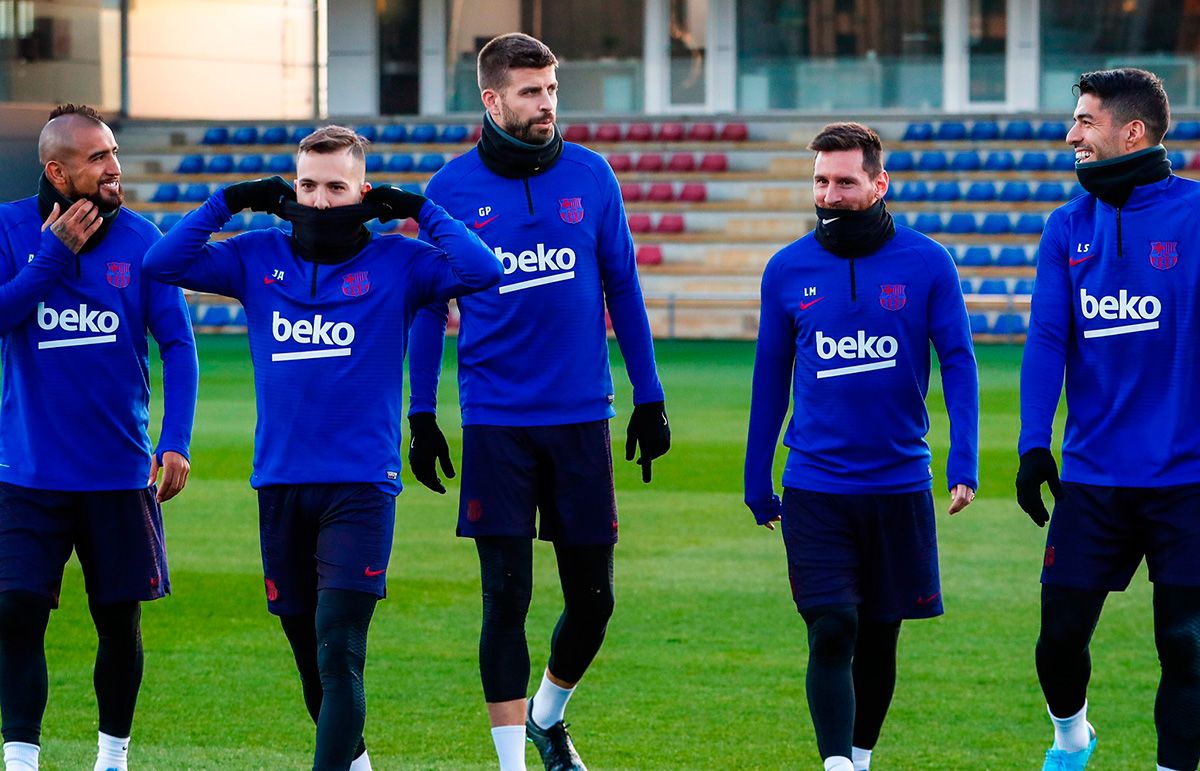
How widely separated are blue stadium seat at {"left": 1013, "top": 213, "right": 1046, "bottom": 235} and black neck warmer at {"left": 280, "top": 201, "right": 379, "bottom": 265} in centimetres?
2250

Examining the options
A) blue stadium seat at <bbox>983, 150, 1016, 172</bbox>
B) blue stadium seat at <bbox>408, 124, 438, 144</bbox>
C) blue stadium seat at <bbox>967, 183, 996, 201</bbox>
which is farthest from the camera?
blue stadium seat at <bbox>408, 124, 438, 144</bbox>

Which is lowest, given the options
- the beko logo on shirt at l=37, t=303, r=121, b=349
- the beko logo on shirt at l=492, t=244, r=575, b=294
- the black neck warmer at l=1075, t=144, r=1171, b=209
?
the beko logo on shirt at l=37, t=303, r=121, b=349

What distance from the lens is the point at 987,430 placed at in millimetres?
14195

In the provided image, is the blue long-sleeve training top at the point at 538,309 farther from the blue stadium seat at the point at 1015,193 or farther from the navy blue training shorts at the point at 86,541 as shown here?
the blue stadium seat at the point at 1015,193

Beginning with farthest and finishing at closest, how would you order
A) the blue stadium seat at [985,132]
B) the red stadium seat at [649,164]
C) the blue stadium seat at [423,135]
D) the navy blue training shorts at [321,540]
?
1. the blue stadium seat at [423,135]
2. the red stadium seat at [649,164]
3. the blue stadium seat at [985,132]
4. the navy blue training shorts at [321,540]

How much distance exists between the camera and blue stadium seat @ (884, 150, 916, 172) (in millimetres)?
28000

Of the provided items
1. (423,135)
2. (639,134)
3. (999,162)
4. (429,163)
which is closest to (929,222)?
(999,162)

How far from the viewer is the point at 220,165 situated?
101ft

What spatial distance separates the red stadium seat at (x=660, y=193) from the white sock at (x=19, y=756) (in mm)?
23958

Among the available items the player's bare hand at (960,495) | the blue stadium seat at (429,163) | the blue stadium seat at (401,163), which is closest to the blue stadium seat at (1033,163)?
the blue stadium seat at (429,163)

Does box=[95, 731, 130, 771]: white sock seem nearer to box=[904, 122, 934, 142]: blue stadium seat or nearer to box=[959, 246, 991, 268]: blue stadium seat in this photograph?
box=[959, 246, 991, 268]: blue stadium seat

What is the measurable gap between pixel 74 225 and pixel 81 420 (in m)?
0.54

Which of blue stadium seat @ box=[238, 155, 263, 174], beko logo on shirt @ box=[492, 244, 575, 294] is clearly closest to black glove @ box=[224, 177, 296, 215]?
beko logo on shirt @ box=[492, 244, 575, 294]

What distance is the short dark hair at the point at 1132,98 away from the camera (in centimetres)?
480
